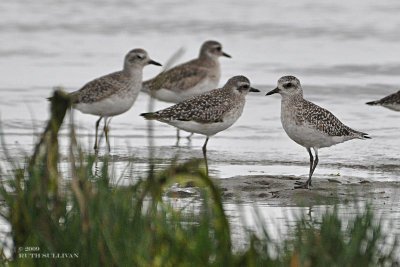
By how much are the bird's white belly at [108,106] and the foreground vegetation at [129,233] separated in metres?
7.84

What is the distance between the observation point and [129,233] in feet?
17.5

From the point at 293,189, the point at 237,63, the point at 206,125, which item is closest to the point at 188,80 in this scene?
the point at 206,125

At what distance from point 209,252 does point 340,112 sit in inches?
428

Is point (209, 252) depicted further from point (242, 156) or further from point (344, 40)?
point (344, 40)

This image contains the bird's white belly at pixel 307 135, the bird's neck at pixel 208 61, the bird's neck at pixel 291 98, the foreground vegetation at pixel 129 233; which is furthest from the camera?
the bird's neck at pixel 208 61

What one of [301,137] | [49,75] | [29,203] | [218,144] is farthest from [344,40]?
[29,203]

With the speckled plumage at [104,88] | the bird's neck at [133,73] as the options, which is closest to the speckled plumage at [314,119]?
the speckled plumage at [104,88]

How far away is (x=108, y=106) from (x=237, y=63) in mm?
6534

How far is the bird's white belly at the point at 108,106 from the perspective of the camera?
13672 millimetres

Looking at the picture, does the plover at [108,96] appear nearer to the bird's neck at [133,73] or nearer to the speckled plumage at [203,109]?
the bird's neck at [133,73]

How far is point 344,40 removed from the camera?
2245 centimetres

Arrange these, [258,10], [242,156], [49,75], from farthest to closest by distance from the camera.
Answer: [258,10] < [49,75] < [242,156]

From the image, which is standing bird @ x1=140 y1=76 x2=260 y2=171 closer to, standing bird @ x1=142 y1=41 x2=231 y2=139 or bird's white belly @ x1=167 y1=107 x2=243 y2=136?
bird's white belly @ x1=167 y1=107 x2=243 y2=136

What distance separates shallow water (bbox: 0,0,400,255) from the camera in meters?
12.9
